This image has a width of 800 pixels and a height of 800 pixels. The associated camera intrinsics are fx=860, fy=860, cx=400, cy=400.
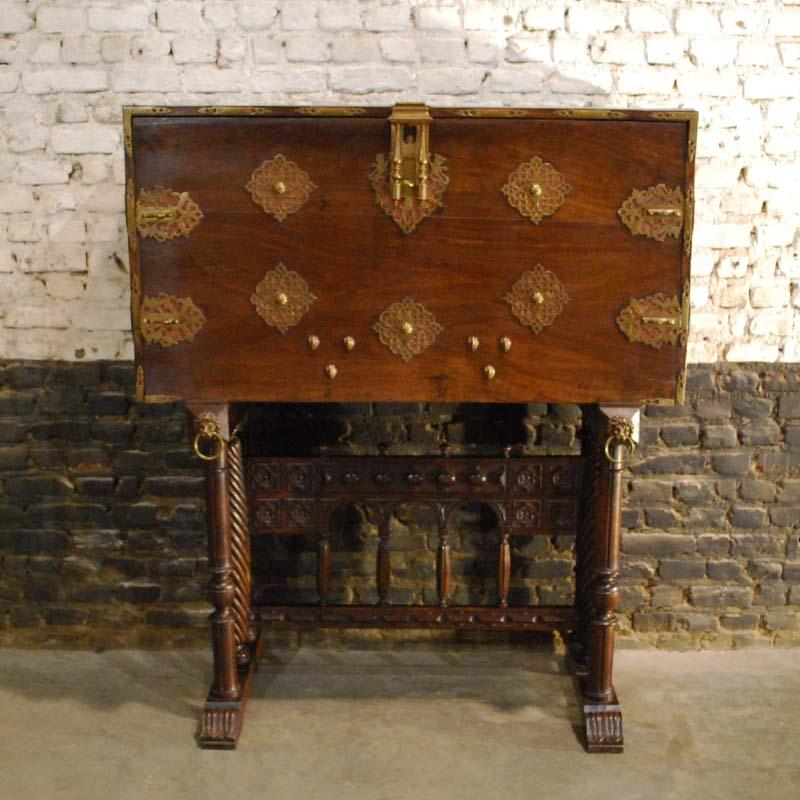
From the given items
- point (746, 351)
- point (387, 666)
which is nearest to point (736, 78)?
point (746, 351)

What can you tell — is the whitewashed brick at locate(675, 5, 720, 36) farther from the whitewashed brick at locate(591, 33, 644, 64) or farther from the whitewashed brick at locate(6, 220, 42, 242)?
the whitewashed brick at locate(6, 220, 42, 242)

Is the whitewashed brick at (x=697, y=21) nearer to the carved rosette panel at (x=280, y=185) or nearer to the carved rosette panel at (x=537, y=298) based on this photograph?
the carved rosette panel at (x=537, y=298)

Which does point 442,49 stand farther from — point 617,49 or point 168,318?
point 168,318

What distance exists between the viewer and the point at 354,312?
233 cm

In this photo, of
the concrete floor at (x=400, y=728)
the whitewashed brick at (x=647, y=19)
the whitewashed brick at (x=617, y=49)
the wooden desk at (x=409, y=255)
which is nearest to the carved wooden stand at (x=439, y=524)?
the concrete floor at (x=400, y=728)

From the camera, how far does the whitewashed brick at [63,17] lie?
2.86 metres

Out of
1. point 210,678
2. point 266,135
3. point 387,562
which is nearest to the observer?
point 266,135

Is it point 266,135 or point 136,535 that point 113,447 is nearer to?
point 136,535

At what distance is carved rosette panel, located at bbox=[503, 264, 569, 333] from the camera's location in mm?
2309

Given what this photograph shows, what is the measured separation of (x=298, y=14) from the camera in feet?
9.33

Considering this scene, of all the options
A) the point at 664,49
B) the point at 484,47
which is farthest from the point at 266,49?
the point at 664,49

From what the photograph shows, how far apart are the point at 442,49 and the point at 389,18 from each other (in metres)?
0.20

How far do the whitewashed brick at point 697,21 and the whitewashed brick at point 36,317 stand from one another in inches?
90.7

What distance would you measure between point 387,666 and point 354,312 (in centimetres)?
137
